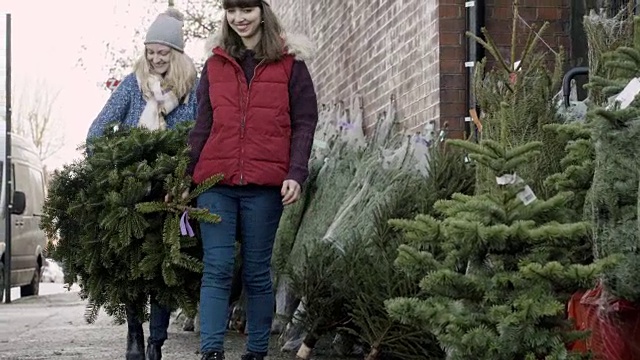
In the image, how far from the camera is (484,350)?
356 cm

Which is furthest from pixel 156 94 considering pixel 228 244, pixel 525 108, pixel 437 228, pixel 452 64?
pixel 437 228

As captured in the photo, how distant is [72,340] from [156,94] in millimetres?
3392

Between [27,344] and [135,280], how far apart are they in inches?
136

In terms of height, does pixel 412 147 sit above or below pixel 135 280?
above

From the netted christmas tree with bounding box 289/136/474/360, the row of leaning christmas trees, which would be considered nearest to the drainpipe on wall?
the row of leaning christmas trees

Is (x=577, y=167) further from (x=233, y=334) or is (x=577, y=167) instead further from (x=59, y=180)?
Result: (x=233, y=334)

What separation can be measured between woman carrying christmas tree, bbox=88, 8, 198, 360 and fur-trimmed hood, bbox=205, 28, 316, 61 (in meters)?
0.43

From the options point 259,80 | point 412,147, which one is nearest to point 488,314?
point 259,80

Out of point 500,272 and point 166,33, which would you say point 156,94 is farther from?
point 500,272

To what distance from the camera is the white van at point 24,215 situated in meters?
16.3

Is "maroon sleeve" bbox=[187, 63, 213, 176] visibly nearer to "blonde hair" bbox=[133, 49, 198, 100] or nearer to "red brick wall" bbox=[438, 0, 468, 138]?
"blonde hair" bbox=[133, 49, 198, 100]

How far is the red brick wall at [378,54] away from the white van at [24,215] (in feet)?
18.5

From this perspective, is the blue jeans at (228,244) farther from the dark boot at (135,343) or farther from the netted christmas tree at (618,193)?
the netted christmas tree at (618,193)

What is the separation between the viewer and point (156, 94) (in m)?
6.21
